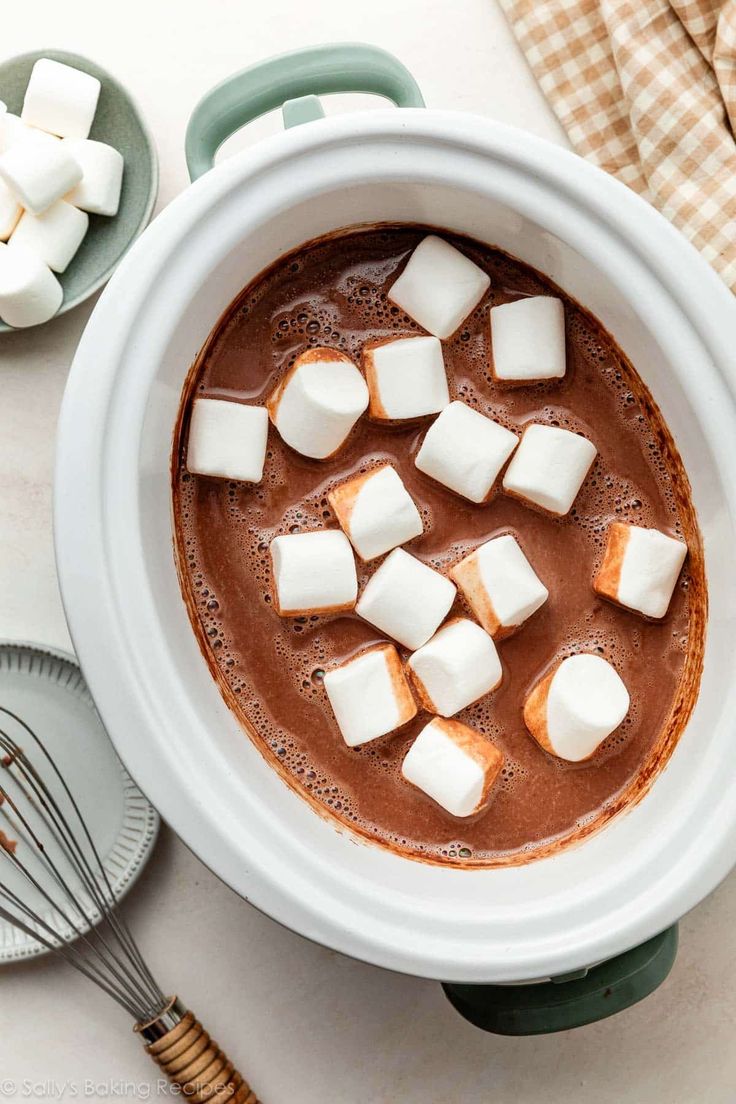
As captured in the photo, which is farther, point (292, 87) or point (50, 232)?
point (50, 232)

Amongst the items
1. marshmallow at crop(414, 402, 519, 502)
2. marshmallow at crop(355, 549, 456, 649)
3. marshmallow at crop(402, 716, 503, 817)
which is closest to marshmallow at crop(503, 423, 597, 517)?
marshmallow at crop(414, 402, 519, 502)

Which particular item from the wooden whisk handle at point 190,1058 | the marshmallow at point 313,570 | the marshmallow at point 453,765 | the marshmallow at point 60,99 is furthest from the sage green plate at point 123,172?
the wooden whisk handle at point 190,1058

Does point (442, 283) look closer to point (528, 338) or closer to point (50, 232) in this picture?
point (528, 338)

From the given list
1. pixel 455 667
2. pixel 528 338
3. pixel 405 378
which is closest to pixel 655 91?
pixel 528 338

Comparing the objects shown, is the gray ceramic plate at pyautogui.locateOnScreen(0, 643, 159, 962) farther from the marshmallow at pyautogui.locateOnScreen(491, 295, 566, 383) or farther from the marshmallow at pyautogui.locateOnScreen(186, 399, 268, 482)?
the marshmallow at pyautogui.locateOnScreen(491, 295, 566, 383)

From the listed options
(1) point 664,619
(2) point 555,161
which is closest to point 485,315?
(2) point 555,161

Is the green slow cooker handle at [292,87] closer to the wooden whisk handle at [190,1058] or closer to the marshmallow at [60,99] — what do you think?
the marshmallow at [60,99]

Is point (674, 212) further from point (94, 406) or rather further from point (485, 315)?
point (94, 406)
